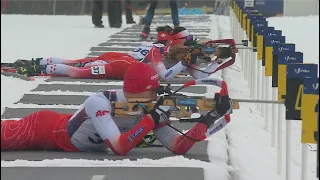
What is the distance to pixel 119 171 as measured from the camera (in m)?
6.09

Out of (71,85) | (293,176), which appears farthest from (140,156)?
(71,85)

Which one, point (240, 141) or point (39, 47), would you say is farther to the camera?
point (39, 47)

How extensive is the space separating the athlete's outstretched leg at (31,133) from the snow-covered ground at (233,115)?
456mm

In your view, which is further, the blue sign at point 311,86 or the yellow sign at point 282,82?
the yellow sign at point 282,82

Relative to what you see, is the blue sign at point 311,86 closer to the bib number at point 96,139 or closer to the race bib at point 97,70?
the bib number at point 96,139

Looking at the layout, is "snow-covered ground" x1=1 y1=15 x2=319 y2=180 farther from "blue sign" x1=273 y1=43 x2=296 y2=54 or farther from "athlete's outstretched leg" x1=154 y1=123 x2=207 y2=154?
"blue sign" x1=273 y1=43 x2=296 y2=54

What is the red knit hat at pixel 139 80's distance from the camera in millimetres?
6441

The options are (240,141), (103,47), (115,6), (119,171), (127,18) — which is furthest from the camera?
(127,18)

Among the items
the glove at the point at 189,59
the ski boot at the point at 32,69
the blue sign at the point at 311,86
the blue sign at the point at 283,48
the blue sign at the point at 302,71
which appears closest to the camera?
the blue sign at the point at 311,86

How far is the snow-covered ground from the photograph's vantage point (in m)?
6.38

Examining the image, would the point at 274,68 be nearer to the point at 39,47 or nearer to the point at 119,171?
the point at 119,171

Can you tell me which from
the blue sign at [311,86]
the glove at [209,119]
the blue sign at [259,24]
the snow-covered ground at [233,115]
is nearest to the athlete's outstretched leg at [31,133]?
the snow-covered ground at [233,115]

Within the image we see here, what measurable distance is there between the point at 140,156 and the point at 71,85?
4.62 metres

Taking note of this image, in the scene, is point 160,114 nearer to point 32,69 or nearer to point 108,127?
point 108,127
